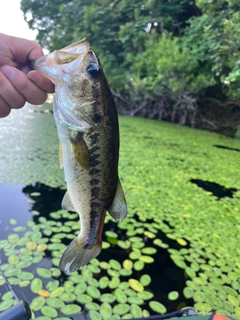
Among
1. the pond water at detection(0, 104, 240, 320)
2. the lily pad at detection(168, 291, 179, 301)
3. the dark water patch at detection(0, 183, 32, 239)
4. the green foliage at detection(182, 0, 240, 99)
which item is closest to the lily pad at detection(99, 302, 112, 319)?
the pond water at detection(0, 104, 240, 320)

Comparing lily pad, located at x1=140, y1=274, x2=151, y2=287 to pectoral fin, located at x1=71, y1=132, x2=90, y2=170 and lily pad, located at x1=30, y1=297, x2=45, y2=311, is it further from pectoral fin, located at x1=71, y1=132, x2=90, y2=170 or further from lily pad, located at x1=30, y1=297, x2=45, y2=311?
pectoral fin, located at x1=71, y1=132, x2=90, y2=170

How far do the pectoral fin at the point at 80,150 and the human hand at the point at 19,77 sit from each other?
250mm

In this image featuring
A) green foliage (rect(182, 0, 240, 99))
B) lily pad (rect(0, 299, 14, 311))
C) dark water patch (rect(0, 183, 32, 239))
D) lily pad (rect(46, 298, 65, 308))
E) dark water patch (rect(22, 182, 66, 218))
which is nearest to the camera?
lily pad (rect(0, 299, 14, 311))

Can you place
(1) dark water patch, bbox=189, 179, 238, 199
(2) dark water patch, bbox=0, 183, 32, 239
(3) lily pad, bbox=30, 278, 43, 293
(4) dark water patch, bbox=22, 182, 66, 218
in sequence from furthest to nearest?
(1) dark water patch, bbox=189, 179, 238, 199
(4) dark water patch, bbox=22, 182, 66, 218
(2) dark water patch, bbox=0, 183, 32, 239
(3) lily pad, bbox=30, 278, 43, 293

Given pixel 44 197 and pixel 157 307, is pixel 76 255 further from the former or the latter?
pixel 44 197

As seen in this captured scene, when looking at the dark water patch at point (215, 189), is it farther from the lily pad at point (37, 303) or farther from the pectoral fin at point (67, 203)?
the pectoral fin at point (67, 203)

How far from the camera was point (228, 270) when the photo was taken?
2.38 meters

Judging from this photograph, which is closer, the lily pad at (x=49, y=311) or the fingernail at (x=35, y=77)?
the fingernail at (x=35, y=77)

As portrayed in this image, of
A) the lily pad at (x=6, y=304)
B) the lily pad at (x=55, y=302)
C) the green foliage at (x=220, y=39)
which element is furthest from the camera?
the green foliage at (x=220, y=39)

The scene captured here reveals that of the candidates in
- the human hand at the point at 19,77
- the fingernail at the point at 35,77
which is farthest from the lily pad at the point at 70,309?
the fingernail at the point at 35,77

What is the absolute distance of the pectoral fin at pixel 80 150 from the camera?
0.97 metres

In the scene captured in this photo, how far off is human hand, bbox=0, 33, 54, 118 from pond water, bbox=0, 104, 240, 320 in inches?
51.1

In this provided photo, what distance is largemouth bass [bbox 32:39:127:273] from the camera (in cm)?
94

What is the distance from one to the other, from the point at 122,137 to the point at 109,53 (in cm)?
845
